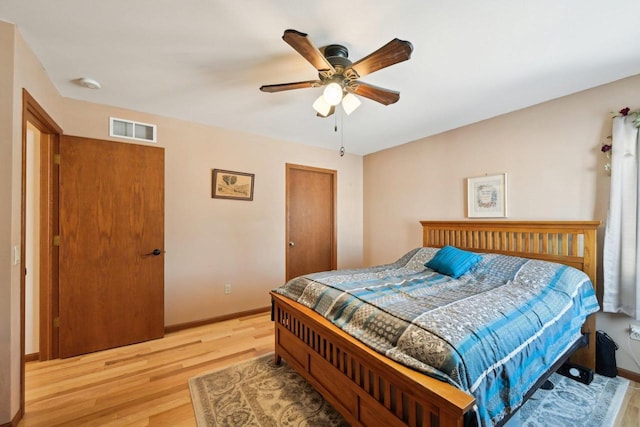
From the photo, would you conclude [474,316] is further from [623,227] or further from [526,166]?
[526,166]

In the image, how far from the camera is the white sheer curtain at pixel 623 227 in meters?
2.11

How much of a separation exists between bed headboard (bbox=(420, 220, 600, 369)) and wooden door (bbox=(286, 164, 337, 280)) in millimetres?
1699

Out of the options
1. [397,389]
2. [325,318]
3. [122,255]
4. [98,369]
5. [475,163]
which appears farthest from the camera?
[475,163]

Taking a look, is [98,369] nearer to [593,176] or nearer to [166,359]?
[166,359]

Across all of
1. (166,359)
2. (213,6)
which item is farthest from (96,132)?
(166,359)

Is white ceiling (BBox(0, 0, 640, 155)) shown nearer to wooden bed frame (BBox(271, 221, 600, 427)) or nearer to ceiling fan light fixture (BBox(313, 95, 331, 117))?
ceiling fan light fixture (BBox(313, 95, 331, 117))

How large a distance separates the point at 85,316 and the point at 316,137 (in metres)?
3.19

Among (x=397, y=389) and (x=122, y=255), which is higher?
(x=122, y=255)

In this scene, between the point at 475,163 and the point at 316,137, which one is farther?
the point at 316,137

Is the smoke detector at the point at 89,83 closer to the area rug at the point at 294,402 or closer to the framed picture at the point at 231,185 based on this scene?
the framed picture at the point at 231,185

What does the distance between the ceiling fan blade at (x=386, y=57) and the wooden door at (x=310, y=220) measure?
Answer: 2.38m

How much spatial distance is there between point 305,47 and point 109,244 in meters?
2.58

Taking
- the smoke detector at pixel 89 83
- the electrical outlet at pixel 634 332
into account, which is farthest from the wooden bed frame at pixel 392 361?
the smoke detector at pixel 89 83

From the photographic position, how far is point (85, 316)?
8.41 ft
